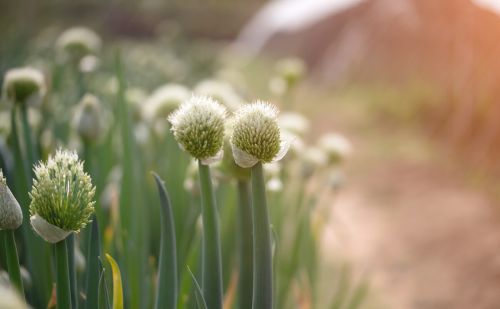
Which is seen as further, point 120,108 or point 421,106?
point 421,106

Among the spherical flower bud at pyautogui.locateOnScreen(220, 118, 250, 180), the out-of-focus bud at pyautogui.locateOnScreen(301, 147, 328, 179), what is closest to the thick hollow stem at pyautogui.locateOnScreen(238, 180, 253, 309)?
the spherical flower bud at pyautogui.locateOnScreen(220, 118, 250, 180)

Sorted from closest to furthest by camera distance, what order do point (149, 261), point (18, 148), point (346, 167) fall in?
1. point (18, 148)
2. point (149, 261)
3. point (346, 167)

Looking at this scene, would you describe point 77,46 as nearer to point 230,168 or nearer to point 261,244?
point 230,168

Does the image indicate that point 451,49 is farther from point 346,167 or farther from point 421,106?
point 346,167

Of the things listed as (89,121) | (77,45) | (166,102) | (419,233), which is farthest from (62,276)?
(419,233)

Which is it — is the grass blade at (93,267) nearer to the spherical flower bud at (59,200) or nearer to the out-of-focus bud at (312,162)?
the spherical flower bud at (59,200)

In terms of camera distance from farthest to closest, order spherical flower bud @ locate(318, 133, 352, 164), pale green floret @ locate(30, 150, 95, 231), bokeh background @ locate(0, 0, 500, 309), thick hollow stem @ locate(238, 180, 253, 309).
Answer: bokeh background @ locate(0, 0, 500, 309) < spherical flower bud @ locate(318, 133, 352, 164) < thick hollow stem @ locate(238, 180, 253, 309) < pale green floret @ locate(30, 150, 95, 231)

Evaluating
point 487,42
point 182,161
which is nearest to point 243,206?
point 182,161

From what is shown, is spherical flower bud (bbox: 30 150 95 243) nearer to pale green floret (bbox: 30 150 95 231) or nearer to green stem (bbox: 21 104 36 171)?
pale green floret (bbox: 30 150 95 231)
